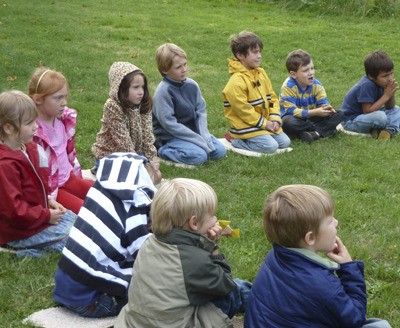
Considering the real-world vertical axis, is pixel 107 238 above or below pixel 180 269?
below

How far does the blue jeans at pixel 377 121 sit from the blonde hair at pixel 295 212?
15.9 ft

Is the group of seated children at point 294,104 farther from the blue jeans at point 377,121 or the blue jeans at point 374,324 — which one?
the blue jeans at point 374,324

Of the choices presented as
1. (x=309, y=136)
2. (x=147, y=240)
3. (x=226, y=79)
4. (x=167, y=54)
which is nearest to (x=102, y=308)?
(x=147, y=240)

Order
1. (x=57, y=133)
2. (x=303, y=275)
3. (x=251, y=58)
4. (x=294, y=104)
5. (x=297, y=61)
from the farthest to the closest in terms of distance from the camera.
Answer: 1. (x=294, y=104)
2. (x=297, y=61)
3. (x=251, y=58)
4. (x=57, y=133)
5. (x=303, y=275)

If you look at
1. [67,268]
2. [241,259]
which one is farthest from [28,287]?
[241,259]

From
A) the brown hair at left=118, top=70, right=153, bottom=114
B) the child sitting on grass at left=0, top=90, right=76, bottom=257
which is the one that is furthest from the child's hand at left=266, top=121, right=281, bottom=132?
the child sitting on grass at left=0, top=90, right=76, bottom=257

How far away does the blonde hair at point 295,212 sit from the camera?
3119 mm

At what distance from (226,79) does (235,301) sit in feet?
24.4

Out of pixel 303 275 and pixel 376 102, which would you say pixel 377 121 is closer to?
pixel 376 102

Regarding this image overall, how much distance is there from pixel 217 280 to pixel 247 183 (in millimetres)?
2920

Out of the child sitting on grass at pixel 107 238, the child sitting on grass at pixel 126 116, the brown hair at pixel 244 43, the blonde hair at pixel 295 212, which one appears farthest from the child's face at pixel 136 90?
the blonde hair at pixel 295 212

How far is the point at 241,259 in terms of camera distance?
4488 millimetres

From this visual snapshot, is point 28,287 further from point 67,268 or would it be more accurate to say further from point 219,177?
point 219,177

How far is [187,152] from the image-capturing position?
21.8ft
